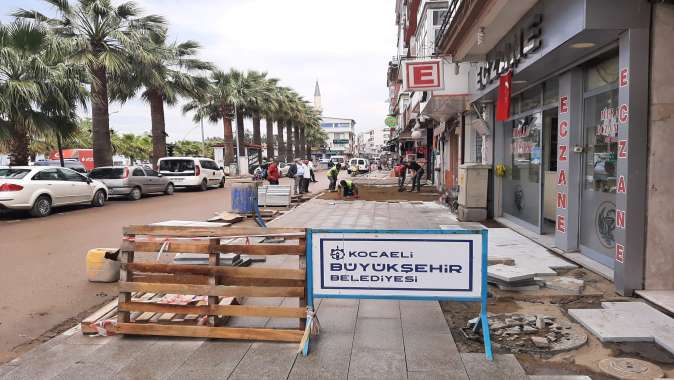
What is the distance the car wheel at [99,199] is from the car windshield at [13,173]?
2.90 meters

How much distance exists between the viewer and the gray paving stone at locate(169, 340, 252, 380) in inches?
143

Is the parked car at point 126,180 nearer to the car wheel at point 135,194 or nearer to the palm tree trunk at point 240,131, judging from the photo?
the car wheel at point 135,194

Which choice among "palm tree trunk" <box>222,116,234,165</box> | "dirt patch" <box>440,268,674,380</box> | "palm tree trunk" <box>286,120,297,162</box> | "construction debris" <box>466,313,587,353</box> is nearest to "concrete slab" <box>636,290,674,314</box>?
"dirt patch" <box>440,268,674,380</box>

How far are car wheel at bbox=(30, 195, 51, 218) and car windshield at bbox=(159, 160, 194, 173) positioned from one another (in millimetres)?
10346

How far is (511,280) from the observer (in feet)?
18.1

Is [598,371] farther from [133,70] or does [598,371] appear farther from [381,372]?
[133,70]

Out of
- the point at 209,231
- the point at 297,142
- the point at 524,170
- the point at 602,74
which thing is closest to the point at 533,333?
the point at 209,231

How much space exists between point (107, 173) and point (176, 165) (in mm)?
5508

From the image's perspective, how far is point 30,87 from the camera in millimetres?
15875

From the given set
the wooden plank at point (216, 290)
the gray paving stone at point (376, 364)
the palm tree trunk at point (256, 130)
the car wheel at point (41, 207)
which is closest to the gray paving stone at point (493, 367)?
the gray paving stone at point (376, 364)

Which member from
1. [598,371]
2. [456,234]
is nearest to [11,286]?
[456,234]

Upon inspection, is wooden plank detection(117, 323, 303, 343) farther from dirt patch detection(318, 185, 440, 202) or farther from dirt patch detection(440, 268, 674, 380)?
dirt patch detection(318, 185, 440, 202)

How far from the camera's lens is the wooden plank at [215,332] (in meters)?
4.19

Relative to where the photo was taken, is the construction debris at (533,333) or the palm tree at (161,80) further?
the palm tree at (161,80)
